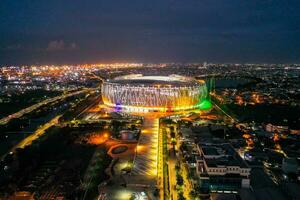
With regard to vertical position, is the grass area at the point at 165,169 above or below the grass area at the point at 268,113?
below

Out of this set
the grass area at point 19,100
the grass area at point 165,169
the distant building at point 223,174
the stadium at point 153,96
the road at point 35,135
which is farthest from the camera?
the grass area at point 19,100

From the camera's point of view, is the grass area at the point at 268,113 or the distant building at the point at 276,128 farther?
the grass area at the point at 268,113

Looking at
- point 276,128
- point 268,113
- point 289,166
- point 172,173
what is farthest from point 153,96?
point 289,166

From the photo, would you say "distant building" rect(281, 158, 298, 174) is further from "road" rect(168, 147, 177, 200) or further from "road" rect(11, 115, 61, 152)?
"road" rect(11, 115, 61, 152)

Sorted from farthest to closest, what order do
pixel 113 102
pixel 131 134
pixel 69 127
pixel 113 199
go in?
1. pixel 113 102
2. pixel 69 127
3. pixel 131 134
4. pixel 113 199

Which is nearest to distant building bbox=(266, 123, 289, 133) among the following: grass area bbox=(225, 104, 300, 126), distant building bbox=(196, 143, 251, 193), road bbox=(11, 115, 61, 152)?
grass area bbox=(225, 104, 300, 126)

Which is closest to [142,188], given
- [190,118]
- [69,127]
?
[69,127]

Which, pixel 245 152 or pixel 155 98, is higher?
pixel 155 98

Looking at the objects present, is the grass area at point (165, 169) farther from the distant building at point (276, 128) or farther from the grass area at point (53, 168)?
the distant building at point (276, 128)

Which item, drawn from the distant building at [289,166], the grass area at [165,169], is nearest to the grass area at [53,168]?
the grass area at [165,169]

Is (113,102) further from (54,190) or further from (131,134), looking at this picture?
(54,190)

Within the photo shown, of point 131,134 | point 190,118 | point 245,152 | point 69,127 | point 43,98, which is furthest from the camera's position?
point 43,98
